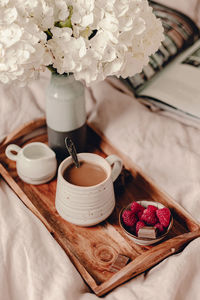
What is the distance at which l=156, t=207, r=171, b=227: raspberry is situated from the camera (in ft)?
2.64

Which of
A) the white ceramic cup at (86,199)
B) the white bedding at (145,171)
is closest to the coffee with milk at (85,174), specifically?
the white ceramic cup at (86,199)

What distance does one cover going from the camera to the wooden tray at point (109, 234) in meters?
0.76

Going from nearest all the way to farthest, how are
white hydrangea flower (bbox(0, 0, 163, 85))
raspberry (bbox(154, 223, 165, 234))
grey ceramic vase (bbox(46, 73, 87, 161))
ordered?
white hydrangea flower (bbox(0, 0, 163, 85)) → raspberry (bbox(154, 223, 165, 234)) → grey ceramic vase (bbox(46, 73, 87, 161))

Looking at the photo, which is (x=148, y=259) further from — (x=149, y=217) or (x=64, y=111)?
(x=64, y=111)

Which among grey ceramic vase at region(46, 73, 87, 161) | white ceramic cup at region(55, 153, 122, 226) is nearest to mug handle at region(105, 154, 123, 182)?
white ceramic cup at region(55, 153, 122, 226)

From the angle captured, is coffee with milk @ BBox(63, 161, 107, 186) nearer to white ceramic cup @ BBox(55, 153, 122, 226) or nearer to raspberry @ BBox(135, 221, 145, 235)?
white ceramic cup @ BBox(55, 153, 122, 226)

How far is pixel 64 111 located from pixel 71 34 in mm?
→ 215

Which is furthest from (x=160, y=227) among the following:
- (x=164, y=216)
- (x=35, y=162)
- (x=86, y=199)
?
(x=35, y=162)

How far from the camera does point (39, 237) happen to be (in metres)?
0.81

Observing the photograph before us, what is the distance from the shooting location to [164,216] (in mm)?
807

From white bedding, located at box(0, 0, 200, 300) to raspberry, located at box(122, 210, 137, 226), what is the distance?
0.32 feet

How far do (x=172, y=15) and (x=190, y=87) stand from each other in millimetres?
278

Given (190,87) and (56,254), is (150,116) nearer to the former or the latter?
(190,87)

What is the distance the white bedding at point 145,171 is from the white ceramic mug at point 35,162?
0.19 feet
